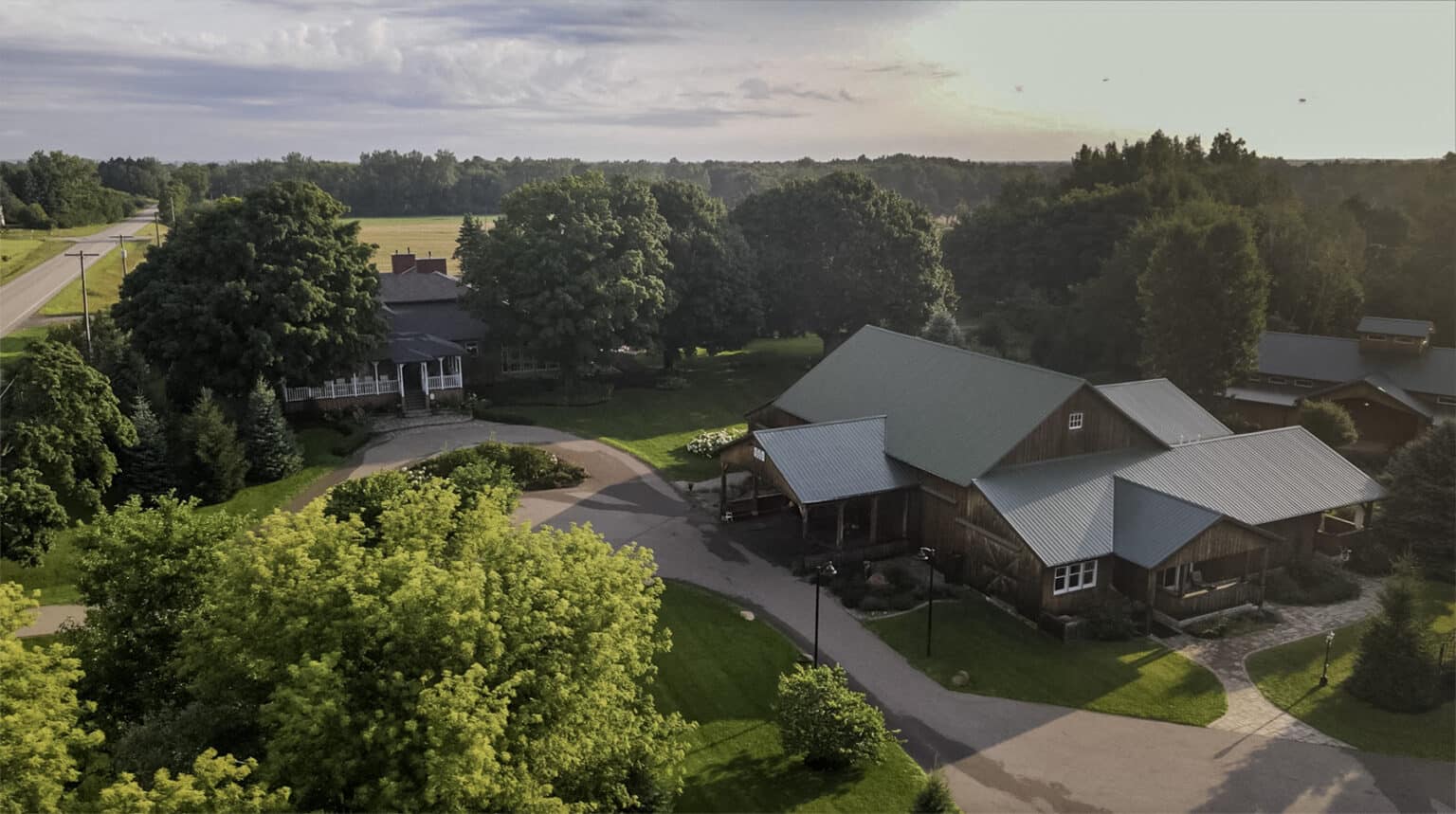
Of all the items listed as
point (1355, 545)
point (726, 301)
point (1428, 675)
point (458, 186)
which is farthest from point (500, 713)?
point (458, 186)

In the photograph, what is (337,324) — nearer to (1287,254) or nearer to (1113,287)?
(1113,287)

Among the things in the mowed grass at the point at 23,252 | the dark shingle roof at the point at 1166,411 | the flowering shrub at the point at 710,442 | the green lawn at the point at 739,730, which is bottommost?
the green lawn at the point at 739,730

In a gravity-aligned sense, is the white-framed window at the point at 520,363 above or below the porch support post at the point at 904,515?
above

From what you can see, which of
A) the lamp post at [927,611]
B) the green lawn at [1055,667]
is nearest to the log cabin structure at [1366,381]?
the green lawn at [1055,667]

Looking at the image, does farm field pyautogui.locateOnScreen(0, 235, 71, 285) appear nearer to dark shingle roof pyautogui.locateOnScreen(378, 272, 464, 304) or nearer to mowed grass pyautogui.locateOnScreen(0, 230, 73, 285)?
mowed grass pyautogui.locateOnScreen(0, 230, 73, 285)

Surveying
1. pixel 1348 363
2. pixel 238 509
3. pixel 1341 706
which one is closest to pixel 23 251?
pixel 238 509

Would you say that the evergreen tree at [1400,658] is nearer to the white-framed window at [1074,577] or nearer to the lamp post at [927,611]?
the white-framed window at [1074,577]

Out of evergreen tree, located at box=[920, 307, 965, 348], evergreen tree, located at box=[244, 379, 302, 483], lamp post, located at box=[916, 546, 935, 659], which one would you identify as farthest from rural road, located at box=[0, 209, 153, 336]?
evergreen tree, located at box=[920, 307, 965, 348]
